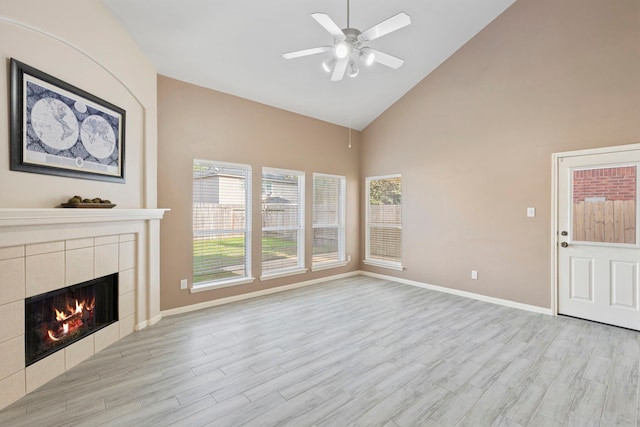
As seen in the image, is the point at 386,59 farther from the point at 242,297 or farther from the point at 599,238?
the point at 242,297

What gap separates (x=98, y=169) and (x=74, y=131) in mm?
399

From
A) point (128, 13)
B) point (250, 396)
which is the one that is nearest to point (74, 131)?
point (128, 13)

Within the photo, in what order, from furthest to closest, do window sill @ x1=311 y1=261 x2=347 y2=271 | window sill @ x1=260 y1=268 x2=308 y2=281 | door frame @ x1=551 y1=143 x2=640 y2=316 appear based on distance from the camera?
window sill @ x1=311 y1=261 x2=347 y2=271 < window sill @ x1=260 y1=268 x2=308 y2=281 < door frame @ x1=551 y1=143 x2=640 y2=316

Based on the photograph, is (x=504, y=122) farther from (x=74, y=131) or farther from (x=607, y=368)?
(x=74, y=131)

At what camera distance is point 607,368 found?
254 cm

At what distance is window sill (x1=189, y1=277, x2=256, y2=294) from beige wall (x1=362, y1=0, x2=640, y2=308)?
2.84 m

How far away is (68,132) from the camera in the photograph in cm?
255

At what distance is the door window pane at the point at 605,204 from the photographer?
3.35 metres

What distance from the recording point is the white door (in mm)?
3344

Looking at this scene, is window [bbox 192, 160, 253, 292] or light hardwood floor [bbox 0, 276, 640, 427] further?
window [bbox 192, 160, 253, 292]

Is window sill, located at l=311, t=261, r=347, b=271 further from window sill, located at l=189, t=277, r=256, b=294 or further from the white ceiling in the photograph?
the white ceiling

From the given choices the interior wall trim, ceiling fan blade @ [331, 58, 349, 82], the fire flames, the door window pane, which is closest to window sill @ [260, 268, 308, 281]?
the interior wall trim

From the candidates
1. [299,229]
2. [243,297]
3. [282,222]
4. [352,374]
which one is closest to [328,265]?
[299,229]

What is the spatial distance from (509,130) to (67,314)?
5.65 meters
